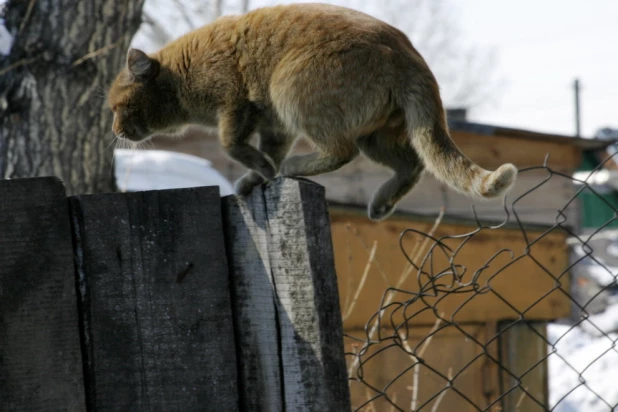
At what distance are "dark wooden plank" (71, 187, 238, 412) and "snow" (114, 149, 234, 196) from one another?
171 inches

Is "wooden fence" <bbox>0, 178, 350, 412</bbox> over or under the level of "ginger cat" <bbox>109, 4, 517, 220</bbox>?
under

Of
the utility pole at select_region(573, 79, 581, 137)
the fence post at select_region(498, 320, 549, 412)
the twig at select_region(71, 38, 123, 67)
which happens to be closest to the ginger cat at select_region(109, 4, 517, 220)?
the twig at select_region(71, 38, 123, 67)

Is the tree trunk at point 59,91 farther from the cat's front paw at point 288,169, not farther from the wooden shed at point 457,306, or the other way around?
the cat's front paw at point 288,169

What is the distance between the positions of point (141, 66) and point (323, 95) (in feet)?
3.06

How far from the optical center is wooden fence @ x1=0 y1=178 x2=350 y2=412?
5.22ft

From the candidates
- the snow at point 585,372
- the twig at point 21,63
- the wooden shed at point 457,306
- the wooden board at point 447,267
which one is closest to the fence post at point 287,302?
the wooden shed at point 457,306

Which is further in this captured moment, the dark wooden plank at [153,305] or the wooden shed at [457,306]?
the wooden shed at [457,306]

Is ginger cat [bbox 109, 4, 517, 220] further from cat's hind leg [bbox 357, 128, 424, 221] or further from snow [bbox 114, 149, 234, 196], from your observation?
snow [bbox 114, 149, 234, 196]

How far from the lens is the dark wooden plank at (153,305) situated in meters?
1.62

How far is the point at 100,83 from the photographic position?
13.8ft

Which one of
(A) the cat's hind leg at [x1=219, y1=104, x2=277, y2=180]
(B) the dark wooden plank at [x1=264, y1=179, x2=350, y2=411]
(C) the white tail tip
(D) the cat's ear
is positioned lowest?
(B) the dark wooden plank at [x1=264, y1=179, x2=350, y2=411]

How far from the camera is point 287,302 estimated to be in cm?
164

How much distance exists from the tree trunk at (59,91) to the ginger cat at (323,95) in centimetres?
122

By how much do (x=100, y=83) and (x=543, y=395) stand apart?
136 inches
